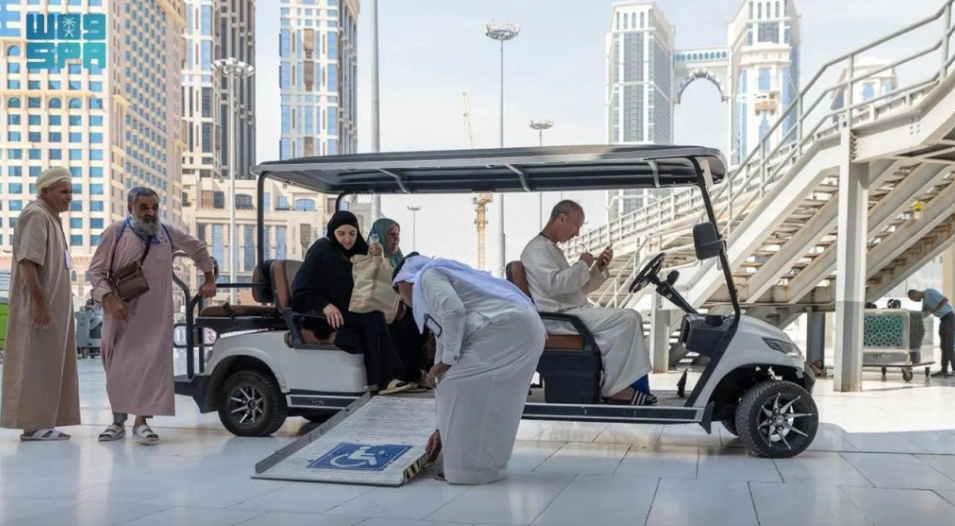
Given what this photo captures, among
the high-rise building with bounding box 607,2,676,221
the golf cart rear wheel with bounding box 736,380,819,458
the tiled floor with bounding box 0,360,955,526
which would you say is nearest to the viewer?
the tiled floor with bounding box 0,360,955,526

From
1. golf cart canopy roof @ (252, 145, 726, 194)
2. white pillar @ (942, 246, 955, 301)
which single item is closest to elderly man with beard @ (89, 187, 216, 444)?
golf cart canopy roof @ (252, 145, 726, 194)

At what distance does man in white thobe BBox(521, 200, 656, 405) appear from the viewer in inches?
253

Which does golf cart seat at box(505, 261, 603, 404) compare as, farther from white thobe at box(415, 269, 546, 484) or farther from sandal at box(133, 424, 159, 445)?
sandal at box(133, 424, 159, 445)

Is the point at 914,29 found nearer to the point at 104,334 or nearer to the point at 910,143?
the point at 910,143

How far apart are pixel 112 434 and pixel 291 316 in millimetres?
1549

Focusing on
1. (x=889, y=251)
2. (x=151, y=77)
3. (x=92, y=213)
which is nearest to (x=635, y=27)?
(x=151, y=77)

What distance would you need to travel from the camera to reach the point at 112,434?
7.21 metres

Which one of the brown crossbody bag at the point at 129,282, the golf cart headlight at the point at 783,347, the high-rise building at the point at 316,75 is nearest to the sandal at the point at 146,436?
the brown crossbody bag at the point at 129,282

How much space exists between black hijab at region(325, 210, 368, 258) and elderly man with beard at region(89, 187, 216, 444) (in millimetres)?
956

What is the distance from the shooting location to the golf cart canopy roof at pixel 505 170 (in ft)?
21.3

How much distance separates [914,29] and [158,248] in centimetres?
800

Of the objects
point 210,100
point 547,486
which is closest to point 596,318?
point 547,486

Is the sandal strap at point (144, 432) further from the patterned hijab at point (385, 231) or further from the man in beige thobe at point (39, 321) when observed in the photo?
the patterned hijab at point (385, 231)

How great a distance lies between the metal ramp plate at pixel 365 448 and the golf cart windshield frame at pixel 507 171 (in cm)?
168
